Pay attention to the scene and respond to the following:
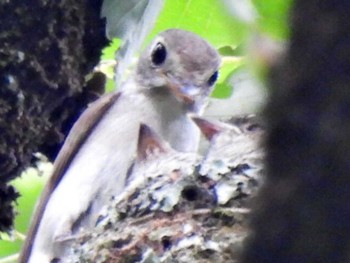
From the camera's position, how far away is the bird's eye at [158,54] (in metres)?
3.83

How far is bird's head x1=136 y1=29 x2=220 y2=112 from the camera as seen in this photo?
3.59 meters

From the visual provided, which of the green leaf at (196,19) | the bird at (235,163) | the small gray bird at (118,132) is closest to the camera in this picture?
the bird at (235,163)

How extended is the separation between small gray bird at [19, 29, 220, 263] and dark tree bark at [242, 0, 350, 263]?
2837 mm

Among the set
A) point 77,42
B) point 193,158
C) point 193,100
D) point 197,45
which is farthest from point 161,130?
point 193,158

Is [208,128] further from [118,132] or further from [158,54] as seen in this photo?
[158,54]

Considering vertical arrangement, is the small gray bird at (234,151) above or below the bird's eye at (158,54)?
below

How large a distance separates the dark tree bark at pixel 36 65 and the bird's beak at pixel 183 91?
620 millimetres

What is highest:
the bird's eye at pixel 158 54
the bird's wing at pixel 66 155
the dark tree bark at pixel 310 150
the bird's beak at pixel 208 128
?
the dark tree bark at pixel 310 150

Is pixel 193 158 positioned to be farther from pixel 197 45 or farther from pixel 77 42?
pixel 197 45

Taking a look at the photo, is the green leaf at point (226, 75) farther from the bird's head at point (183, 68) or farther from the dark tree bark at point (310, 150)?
the dark tree bark at point (310, 150)

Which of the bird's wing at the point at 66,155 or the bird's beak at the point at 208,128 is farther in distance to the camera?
the bird's wing at the point at 66,155

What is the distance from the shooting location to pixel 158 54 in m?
3.87

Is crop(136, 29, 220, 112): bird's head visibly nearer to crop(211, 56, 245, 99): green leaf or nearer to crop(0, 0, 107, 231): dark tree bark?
crop(211, 56, 245, 99): green leaf

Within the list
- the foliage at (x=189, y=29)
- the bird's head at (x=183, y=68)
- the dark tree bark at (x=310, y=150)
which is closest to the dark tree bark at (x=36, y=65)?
the foliage at (x=189, y=29)
